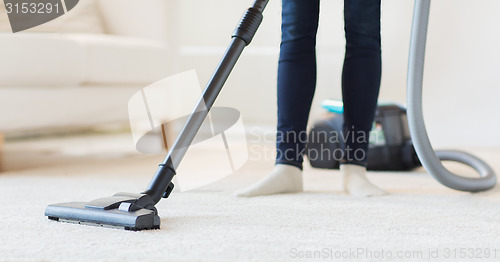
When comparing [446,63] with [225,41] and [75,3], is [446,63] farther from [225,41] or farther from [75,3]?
[75,3]

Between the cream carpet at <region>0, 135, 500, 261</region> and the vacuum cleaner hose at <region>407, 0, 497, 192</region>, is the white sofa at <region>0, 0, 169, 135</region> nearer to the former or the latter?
the cream carpet at <region>0, 135, 500, 261</region>

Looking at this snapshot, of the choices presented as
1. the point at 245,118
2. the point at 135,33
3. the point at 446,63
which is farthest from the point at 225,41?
the point at 446,63

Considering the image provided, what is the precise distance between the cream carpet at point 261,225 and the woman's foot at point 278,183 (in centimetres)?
3

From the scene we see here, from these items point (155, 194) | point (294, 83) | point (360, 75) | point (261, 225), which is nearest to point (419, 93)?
point (360, 75)

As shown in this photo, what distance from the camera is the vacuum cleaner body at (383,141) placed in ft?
6.25

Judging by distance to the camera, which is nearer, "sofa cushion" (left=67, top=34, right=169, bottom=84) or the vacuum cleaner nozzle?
the vacuum cleaner nozzle

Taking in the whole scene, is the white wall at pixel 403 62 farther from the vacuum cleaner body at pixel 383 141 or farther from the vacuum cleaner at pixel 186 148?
the vacuum cleaner at pixel 186 148

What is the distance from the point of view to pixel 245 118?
2.97 m

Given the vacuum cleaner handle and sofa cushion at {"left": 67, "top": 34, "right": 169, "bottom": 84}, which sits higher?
sofa cushion at {"left": 67, "top": 34, "right": 169, "bottom": 84}

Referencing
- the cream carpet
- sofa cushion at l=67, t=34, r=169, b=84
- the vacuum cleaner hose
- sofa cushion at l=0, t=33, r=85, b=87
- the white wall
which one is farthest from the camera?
the white wall

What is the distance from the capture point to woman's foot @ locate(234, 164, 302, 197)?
132cm

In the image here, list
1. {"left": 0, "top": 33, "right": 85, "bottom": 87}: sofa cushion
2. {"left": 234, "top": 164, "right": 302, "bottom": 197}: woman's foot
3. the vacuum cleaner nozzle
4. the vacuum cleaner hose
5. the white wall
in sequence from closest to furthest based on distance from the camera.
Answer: the vacuum cleaner nozzle
the vacuum cleaner hose
{"left": 234, "top": 164, "right": 302, "bottom": 197}: woman's foot
{"left": 0, "top": 33, "right": 85, "bottom": 87}: sofa cushion
the white wall

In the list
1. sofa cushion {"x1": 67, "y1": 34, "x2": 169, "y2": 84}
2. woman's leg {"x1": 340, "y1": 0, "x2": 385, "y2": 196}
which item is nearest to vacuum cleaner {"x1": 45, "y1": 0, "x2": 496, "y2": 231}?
woman's leg {"x1": 340, "y1": 0, "x2": 385, "y2": 196}

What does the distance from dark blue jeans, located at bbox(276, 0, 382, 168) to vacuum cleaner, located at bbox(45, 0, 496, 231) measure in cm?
13
